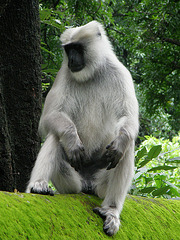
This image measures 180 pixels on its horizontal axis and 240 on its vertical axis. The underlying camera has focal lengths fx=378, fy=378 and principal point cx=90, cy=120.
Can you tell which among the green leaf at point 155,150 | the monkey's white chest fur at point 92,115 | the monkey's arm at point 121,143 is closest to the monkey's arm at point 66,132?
the monkey's white chest fur at point 92,115

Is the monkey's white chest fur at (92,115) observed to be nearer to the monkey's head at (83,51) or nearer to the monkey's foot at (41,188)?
the monkey's head at (83,51)

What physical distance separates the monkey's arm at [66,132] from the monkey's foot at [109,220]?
1.57ft

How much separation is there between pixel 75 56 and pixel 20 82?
2.45 feet

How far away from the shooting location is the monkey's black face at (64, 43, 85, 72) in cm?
421

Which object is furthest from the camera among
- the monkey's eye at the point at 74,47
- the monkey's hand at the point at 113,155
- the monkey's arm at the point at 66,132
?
the monkey's eye at the point at 74,47

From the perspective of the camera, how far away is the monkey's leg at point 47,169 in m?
3.49

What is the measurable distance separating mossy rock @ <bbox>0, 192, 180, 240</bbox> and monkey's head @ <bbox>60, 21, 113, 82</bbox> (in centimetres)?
138

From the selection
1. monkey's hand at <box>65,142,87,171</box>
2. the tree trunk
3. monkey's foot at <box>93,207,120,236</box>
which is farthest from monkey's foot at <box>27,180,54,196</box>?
the tree trunk

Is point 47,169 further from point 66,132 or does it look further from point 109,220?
point 109,220

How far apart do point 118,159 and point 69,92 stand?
1142mm

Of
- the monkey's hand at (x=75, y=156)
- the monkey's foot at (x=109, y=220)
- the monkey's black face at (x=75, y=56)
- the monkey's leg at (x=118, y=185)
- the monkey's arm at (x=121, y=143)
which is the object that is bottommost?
the monkey's foot at (x=109, y=220)

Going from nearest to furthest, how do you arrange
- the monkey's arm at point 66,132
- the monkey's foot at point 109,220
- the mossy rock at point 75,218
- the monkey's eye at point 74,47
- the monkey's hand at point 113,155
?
the mossy rock at point 75,218, the monkey's foot at point 109,220, the monkey's hand at point 113,155, the monkey's arm at point 66,132, the monkey's eye at point 74,47

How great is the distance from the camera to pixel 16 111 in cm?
444

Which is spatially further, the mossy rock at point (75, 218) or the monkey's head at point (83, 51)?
the monkey's head at point (83, 51)
